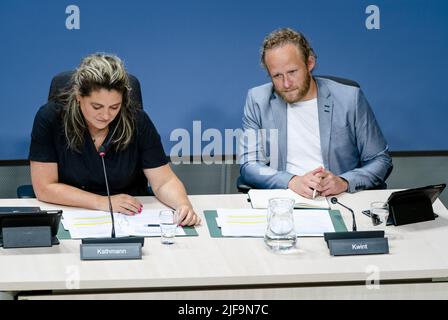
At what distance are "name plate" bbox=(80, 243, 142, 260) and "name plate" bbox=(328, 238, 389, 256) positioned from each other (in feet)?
2.31

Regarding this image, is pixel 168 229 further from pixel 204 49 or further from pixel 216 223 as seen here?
pixel 204 49

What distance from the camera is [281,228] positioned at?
3309 millimetres

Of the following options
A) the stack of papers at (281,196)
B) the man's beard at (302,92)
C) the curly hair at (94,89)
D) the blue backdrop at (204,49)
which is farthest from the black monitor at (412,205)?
the blue backdrop at (204,49)

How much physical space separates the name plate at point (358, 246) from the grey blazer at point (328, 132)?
3.31 feet

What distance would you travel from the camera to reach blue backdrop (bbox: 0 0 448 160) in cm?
518

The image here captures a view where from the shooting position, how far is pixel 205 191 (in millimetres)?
5699

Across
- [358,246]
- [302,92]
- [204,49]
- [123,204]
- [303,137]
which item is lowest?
[358,246]

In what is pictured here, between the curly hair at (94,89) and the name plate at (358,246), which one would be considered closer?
the name plate at (358,246)

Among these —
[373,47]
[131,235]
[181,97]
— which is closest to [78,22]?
[181,97]

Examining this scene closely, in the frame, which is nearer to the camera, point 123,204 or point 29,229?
point 29,229

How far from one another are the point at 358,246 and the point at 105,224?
98 cm

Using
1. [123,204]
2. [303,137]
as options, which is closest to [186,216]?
[123,204]

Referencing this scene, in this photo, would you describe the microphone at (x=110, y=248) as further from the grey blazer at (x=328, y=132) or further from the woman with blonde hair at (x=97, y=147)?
the grey blazer at (x=328, y=132)

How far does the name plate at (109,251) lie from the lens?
10.4 ft
